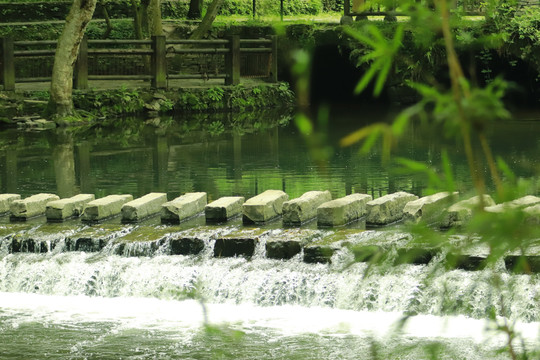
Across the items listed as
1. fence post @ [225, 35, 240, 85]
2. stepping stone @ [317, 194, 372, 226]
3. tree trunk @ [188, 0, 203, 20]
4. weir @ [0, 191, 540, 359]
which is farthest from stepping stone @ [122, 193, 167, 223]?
tree trunk @ [188, 0, 203, 20]

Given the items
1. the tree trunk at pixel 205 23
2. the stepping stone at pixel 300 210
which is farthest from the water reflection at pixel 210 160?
the tree trunk at pixel 205 23

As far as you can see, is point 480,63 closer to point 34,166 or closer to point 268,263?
point 34,166

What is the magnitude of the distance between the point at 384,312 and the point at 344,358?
994 millimetres

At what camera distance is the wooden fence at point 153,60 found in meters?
19.0

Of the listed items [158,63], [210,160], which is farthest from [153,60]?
[210,160]

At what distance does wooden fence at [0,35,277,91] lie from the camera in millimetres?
19016

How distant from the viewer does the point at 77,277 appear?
22.7ft

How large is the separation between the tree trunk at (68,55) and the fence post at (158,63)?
3.03m

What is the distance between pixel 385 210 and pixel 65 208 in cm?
273

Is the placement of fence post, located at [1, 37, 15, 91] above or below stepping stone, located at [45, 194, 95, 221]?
above

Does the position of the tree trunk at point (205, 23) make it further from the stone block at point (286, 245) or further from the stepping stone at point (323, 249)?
the stepping stone at point (323, 249)

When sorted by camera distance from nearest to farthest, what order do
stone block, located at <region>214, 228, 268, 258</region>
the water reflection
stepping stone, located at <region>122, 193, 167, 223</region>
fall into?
stone block, located at <region>214, 228, 268, 258</region> < stepping stone, located at <region>122, 193, 167, 223</region> < the water reflection

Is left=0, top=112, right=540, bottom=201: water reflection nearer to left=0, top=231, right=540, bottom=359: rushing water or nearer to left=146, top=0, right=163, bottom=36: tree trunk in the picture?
left=0, top=231, right=540, bottom=359: rushing water

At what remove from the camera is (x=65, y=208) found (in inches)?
313
